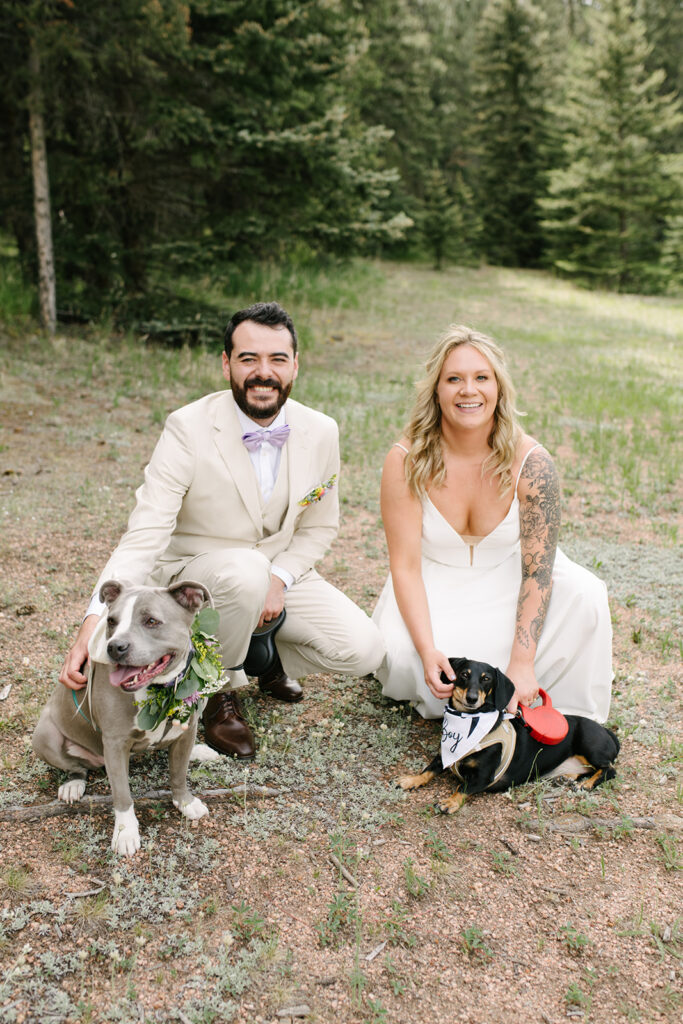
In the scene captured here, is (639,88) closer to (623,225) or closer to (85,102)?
(623,225)

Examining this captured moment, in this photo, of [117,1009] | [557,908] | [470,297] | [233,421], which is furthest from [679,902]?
[470,297]

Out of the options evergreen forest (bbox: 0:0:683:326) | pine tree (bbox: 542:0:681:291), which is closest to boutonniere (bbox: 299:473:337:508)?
evergreen forest (bbox: 0:0:683:326)

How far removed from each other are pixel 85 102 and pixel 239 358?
802cm

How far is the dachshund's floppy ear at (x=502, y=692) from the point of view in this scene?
10.0 feet

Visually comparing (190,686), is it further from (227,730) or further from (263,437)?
(263,437)

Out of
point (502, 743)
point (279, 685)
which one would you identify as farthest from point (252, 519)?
point (502, 743)

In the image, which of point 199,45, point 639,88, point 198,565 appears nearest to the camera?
point 198,565

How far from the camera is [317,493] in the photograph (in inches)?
145

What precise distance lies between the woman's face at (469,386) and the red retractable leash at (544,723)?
127cm

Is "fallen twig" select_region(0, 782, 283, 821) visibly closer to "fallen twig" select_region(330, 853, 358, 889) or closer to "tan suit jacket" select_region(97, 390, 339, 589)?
"fallen twig" select_region(330, 853, 358, 889)

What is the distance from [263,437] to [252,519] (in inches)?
14.9

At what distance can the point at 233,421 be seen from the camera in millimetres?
3537

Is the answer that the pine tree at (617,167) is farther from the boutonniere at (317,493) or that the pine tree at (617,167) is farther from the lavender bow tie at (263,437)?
the lavender bow tie at (263,437)

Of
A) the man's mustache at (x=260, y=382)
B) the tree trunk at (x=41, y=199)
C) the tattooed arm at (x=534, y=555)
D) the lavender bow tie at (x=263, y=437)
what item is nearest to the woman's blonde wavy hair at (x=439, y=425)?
the tattooed arm at (x=534, y=555)
